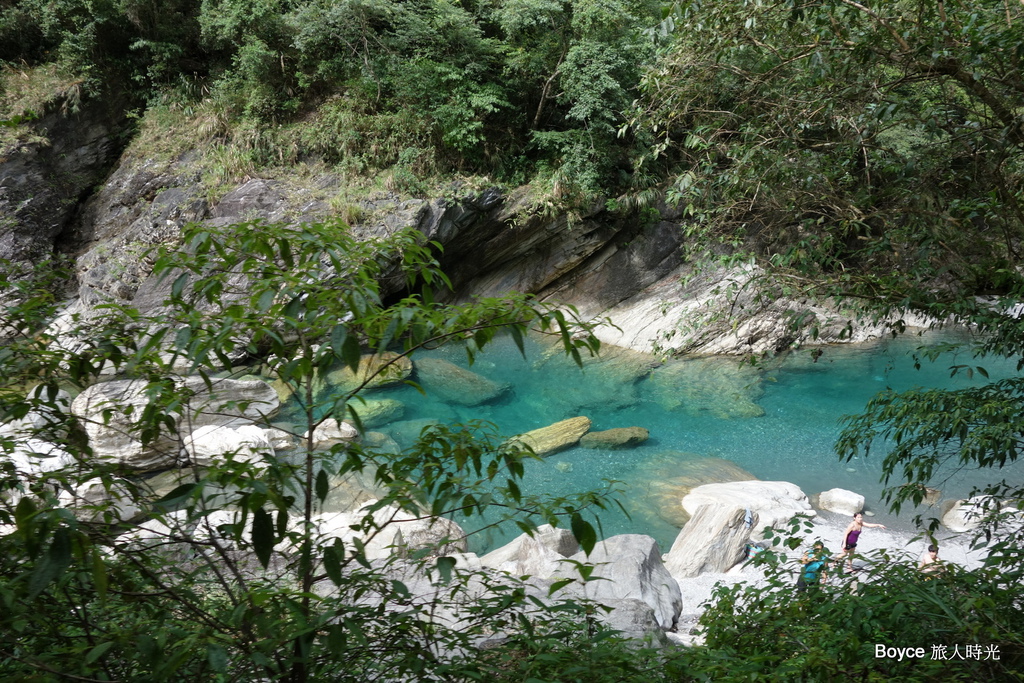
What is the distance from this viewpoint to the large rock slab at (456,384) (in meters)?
9.32

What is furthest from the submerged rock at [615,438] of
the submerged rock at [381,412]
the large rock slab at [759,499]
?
the submerged rock at [381,412]

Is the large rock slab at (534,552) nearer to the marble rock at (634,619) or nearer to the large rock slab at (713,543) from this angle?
the large rock slab at (713,543)

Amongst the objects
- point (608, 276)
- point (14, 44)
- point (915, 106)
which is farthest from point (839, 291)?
point (14, 44)

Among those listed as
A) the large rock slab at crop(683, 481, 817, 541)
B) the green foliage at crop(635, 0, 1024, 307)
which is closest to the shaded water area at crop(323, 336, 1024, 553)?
the large rock slab at crop(683, 481, 817, 541)

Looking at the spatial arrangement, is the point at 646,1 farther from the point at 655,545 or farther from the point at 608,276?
the point at 655,545

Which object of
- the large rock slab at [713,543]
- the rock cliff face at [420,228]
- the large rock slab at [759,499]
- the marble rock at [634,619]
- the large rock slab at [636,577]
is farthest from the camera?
the rock cliff face at [420,228]

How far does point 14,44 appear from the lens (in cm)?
1224

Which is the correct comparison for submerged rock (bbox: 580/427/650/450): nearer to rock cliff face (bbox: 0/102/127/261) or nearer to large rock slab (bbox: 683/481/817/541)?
large rock slab (bbox: 683/481/817/541)

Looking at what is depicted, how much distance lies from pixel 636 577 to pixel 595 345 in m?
3.93

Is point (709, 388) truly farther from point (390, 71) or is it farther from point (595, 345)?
point (595, 345)

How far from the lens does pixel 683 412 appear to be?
8.94 metres

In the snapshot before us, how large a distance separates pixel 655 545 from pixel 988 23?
4.18 metres

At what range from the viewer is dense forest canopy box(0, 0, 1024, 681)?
1.21 metres

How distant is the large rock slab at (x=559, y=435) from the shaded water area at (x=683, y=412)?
135 millimetres
